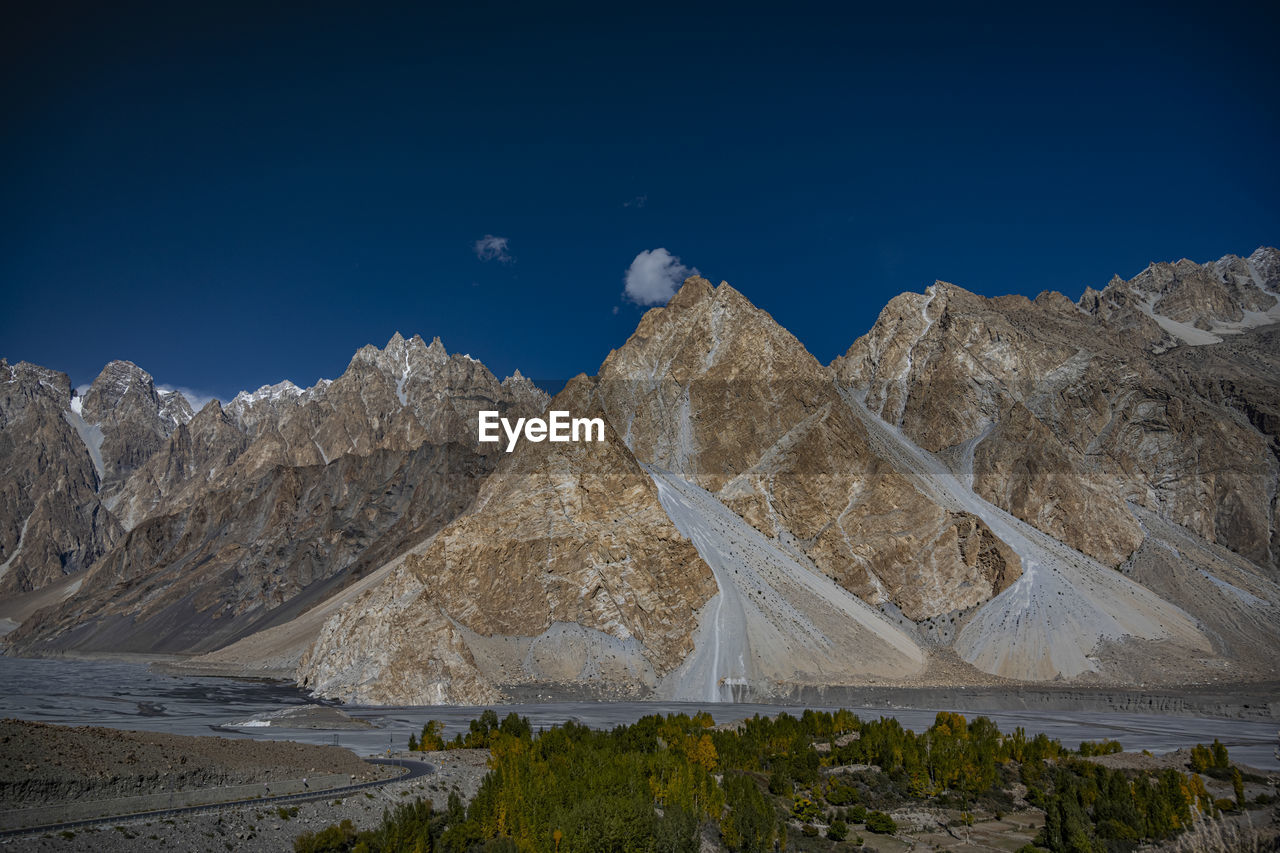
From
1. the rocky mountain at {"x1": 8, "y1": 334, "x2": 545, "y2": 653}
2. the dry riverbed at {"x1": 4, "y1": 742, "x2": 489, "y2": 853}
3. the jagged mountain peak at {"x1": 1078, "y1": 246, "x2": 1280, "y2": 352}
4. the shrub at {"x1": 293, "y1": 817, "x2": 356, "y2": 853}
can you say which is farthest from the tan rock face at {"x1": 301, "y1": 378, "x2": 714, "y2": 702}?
the jagged mountain peak at {"x1": 1078, "y1": 246, "x2": 1280, "y2": 352}

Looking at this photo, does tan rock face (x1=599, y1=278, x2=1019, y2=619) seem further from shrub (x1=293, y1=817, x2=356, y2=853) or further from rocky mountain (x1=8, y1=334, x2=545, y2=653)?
shrub (x1=293, y1=817, x2=356, y2=853)

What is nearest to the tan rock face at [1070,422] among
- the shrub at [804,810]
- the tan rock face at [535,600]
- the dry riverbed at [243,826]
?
the tan rock face at [535,600]

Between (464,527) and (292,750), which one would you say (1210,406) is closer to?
(464,527)

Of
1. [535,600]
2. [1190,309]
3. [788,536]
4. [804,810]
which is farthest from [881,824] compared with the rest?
[1190,309]

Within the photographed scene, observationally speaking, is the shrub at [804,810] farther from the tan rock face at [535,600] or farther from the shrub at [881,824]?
the tan rock face at [535,600]

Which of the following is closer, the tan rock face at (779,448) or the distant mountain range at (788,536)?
the distant mountain range at (788,536)
